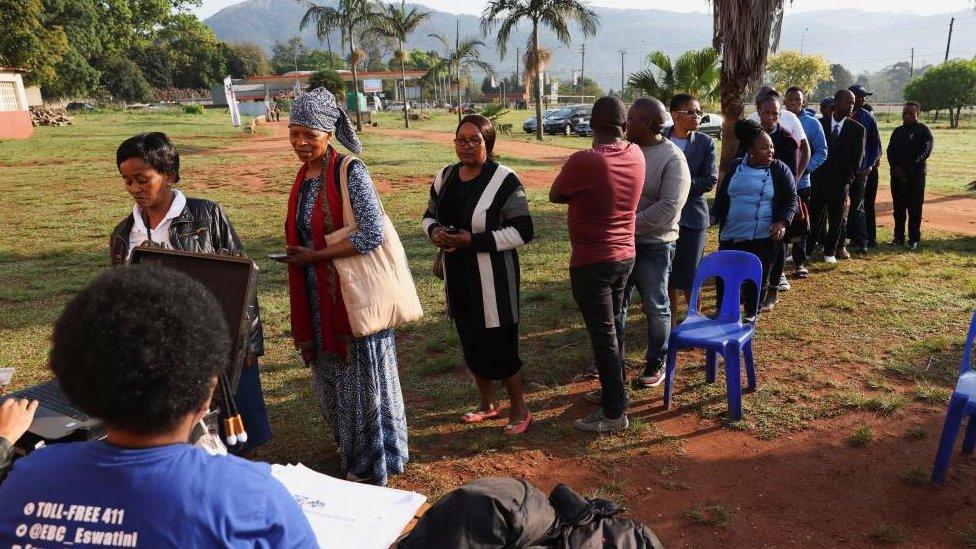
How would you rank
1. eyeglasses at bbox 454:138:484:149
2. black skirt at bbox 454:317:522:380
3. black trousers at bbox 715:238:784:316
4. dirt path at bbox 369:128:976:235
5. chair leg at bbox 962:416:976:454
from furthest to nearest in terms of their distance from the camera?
dirt path at bbox 369:128:976:235, black trousers at bbox 715:238:784:316, black skirt at bbox 454:317:522:380, chair leg at bbox 962:416:976:454, eyeglasses at bbox 454:138:484:149

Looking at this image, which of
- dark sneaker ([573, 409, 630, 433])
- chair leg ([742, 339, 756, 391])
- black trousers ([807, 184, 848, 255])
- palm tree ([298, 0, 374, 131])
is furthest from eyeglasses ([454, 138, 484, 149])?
palm tree ([298, 0, 374, 131])

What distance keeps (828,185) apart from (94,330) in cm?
748

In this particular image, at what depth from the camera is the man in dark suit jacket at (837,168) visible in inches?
275

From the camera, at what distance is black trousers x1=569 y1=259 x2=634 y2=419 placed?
3.72m

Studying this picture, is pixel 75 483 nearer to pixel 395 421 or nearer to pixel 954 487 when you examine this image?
pixel 395 421

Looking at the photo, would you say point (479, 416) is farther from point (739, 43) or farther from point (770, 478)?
point (739, 43)

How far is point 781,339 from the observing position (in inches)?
213

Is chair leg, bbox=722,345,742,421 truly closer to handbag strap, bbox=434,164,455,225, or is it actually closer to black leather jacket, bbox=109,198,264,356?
handbag strap, bbox=434,164,455,225

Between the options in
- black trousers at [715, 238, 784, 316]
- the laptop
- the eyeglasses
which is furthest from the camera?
black trousers at [715, 238, 784, 316]

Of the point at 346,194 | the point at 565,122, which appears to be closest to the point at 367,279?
the point at 346,194

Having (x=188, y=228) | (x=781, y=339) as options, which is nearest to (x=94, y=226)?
(x=188, y=228)

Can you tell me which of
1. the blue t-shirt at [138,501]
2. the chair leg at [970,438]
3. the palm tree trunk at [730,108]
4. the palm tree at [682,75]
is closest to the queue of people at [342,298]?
the blue t-shirt at [138,501]

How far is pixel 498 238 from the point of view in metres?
3.55

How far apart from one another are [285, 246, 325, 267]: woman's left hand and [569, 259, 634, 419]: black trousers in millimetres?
1385
